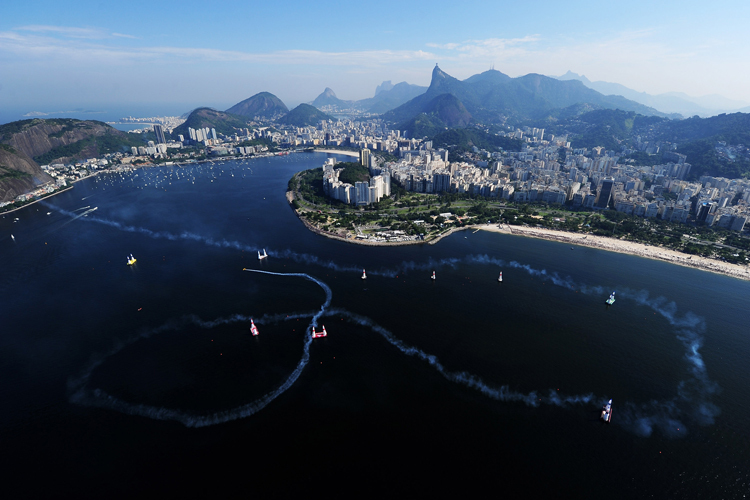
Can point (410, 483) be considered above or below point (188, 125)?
below

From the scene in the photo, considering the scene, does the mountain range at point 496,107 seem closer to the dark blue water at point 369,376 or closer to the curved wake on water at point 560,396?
the dark blue water at point 369,376

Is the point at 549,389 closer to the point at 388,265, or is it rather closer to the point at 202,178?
the point at 388,265

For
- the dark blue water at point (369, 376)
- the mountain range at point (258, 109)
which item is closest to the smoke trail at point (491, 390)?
the dark blue water at point (369, 376)

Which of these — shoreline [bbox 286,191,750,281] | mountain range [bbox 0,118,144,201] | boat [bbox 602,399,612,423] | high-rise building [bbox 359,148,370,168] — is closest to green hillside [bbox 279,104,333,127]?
mountain range [bbox 0,118,144,201]

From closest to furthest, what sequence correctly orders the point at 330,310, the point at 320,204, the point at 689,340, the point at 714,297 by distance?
the point at 689,340
the point at 330,310
the point at 714,297
the point at 320,204

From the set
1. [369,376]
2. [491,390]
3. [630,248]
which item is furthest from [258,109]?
[491,390]

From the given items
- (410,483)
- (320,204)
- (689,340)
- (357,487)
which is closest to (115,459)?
(357,487)

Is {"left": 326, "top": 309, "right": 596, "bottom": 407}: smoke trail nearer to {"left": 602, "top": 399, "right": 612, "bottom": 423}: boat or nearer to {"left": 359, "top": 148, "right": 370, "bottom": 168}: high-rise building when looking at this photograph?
{"left": 602, "top": 399, "right": 612, "bottom": 423}: boat
